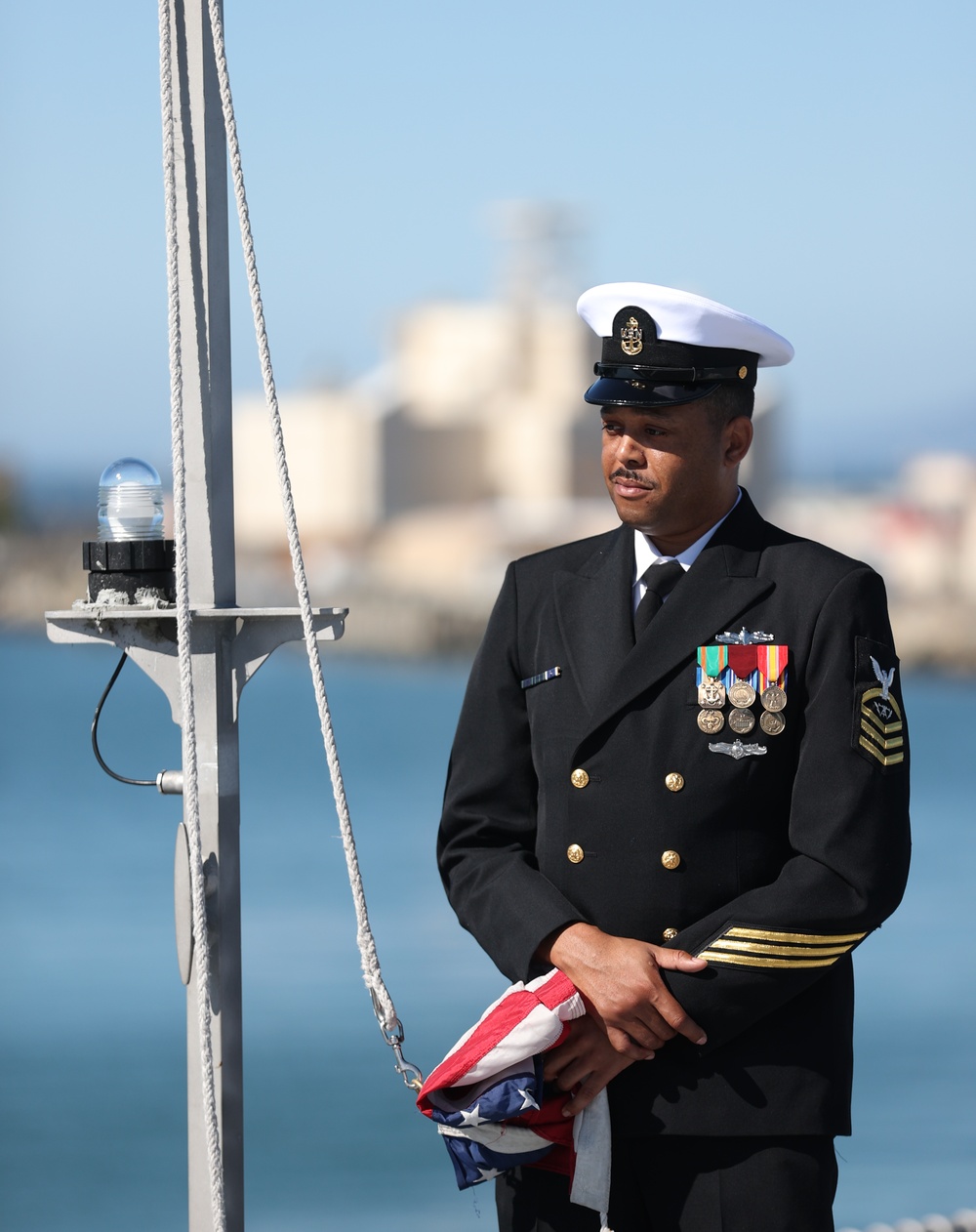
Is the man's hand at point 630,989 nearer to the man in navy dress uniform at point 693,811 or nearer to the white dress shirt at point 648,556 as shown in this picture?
the man in navy dress uniform at point 693,811

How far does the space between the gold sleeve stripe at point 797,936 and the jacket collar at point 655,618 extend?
0.33 m

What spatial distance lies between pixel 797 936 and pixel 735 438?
0.65 metres

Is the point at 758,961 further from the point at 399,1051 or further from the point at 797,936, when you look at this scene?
the point at 399,1051

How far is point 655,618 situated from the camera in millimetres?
2203

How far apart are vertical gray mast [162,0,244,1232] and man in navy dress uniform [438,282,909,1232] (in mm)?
341

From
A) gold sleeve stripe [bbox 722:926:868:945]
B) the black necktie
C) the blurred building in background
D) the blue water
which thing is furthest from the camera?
the blurred building in background

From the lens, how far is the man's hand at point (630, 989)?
79.0 inches

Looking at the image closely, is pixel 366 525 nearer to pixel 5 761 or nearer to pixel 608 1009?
pixel 5 761

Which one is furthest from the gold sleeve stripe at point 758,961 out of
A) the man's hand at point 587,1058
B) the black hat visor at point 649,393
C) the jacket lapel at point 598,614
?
the black hat visor at point 649,393

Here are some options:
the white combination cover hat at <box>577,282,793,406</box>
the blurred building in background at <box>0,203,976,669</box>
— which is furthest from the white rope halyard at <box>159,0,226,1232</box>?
the blurred building in background at <box>0,203,976,669</box>

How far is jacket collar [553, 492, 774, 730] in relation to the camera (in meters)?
2.17

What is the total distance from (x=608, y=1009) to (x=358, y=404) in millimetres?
63483

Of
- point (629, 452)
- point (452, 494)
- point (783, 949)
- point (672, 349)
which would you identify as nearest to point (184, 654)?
point (629, 452)

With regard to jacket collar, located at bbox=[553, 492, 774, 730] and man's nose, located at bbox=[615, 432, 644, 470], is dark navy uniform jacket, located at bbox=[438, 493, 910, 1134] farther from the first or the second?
man's nose, located at bbox=[615, 432, 644, 470]
